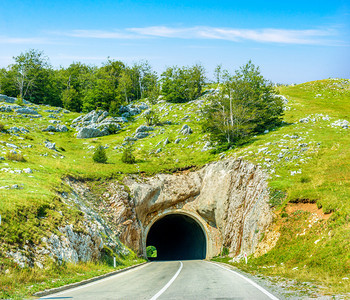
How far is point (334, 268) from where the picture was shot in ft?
41.9

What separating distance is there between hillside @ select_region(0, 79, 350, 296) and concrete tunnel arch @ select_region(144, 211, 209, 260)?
9.71 meters

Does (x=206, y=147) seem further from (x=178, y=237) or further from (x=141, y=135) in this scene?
(x=178, y=237)

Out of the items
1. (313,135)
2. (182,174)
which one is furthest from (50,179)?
(313,135)

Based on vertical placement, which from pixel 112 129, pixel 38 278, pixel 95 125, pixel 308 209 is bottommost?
pixel 38 278

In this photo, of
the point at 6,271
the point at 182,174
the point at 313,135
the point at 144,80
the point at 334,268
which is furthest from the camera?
the point at 144,80

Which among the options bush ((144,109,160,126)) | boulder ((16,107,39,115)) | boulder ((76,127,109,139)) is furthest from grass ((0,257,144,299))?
boulder ((16,107,39,115))

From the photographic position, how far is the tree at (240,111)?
42250mm

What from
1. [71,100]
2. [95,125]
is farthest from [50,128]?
[71,100]

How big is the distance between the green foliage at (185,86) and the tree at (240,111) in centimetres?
2162

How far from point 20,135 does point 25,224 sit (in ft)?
116

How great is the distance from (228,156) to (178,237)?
2742 cm

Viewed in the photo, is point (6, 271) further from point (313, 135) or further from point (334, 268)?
point (313, 135)

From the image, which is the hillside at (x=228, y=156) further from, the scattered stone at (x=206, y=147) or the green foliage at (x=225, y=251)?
the green foliage at (x=225, y=251)

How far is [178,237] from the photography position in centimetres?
5850
